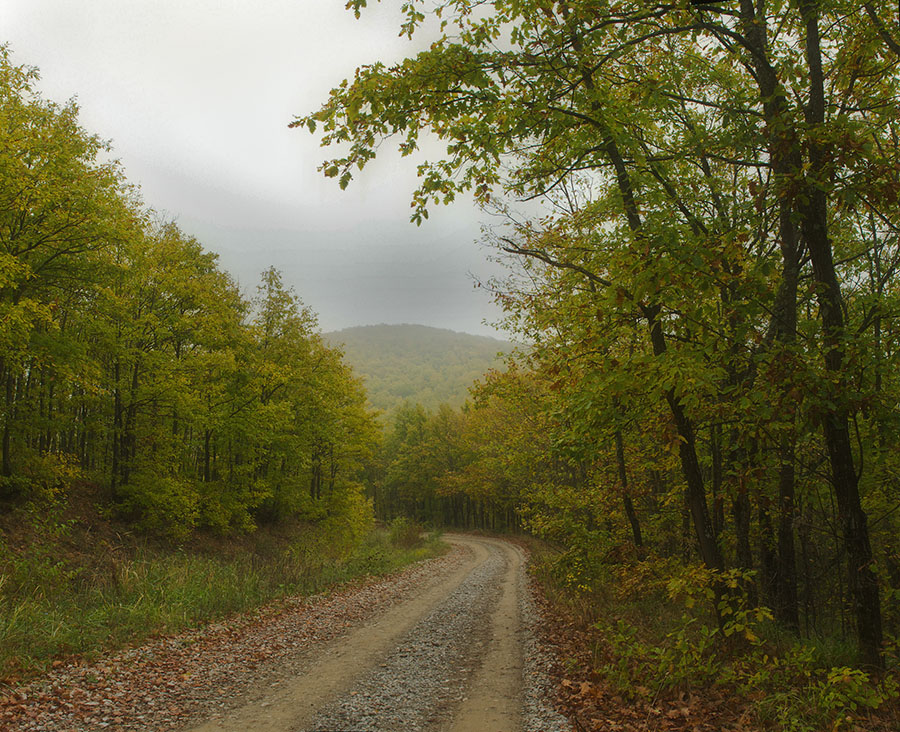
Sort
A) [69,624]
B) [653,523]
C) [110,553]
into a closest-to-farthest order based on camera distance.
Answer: [69,624], [653,523], [110,553]

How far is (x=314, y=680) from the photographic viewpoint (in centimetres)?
698

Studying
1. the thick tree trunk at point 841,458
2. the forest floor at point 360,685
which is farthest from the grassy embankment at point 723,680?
the thick tree trunk at point 841,458

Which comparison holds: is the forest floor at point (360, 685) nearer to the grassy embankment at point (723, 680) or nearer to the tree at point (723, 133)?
the grassy embankment at point (723, 680)

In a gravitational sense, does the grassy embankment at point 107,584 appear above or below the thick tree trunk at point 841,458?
below

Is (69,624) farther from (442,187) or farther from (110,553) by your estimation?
(442,187)

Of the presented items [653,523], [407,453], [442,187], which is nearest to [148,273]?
[442,187]

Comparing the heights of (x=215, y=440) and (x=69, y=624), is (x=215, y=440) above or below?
above

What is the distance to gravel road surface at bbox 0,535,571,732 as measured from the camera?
5.58 m

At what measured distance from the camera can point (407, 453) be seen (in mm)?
56250

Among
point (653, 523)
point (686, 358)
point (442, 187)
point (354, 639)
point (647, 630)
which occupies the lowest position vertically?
point (354, 639)

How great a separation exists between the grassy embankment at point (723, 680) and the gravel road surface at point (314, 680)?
70 cm

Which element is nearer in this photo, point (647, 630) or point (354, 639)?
point (647, 630)

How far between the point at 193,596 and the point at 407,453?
4618 centimetres

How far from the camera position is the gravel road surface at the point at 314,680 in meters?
5.58
